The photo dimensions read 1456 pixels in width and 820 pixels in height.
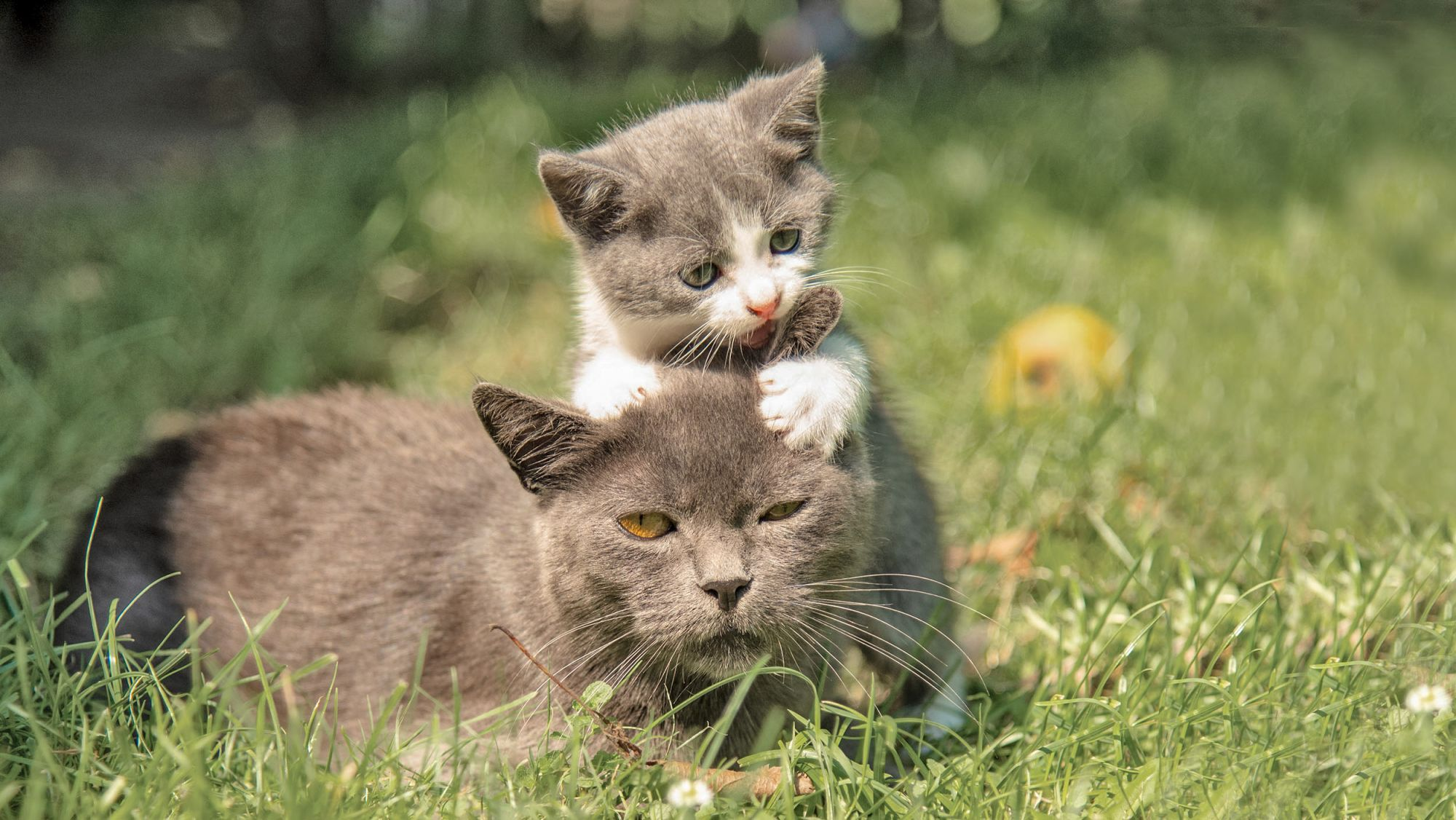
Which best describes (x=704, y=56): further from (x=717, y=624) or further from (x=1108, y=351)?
(x=717, y=624)

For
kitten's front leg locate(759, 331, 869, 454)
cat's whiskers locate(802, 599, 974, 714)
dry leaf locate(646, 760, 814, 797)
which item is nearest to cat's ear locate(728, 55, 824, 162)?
kitten's front leg locate(759, 331, 869, 454)

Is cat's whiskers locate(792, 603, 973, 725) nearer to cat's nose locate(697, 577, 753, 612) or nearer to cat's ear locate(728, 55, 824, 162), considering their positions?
cat's nose locate(697, 577, 753, 612)

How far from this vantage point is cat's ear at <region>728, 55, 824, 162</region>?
272 centimetres

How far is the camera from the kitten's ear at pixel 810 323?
2.16 m

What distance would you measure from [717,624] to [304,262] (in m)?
3.20

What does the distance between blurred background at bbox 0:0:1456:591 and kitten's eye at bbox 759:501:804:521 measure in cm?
97

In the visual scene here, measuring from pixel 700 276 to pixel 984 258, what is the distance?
250 cm

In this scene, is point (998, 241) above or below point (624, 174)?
below

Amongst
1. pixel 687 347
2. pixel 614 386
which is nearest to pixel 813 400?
pixel 614 386

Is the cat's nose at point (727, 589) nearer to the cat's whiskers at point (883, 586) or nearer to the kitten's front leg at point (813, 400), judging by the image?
the cat's whiskers at point (883, 586)

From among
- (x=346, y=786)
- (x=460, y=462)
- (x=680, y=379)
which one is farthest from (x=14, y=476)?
(x=680, y=379)

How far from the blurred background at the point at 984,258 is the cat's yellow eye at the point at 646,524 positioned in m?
1.03

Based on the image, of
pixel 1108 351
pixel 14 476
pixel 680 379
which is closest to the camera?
pixel 680 379

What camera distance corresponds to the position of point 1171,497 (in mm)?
3277
